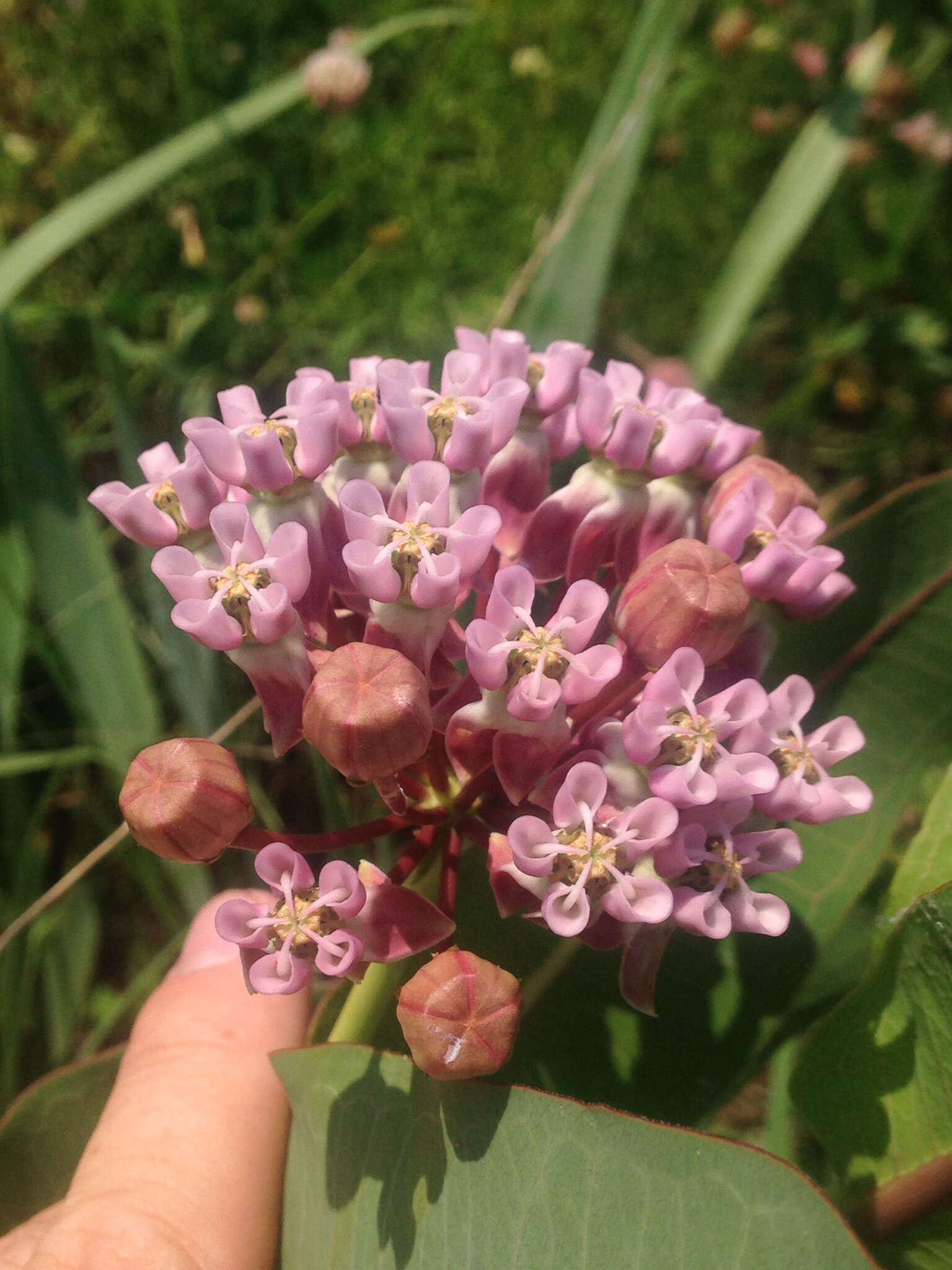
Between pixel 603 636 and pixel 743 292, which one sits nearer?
pixel 603 636

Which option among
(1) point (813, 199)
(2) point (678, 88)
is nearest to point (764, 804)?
(1) point (813, 199)

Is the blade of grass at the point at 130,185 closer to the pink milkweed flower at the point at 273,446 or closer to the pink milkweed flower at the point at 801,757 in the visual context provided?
the pink milkweed flower at the point at 273,446

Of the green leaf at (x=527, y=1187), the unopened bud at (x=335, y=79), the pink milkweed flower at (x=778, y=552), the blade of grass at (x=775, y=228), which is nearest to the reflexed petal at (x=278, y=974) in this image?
the green leaf at (x=527, y=1187)

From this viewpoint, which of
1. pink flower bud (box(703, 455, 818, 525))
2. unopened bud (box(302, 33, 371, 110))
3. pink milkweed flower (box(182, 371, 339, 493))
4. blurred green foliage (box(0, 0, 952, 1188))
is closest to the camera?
pink milkweed flower (box(182, 371, 339, 493))

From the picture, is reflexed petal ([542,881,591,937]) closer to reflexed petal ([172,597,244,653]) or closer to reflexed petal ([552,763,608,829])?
reflexed petal ([552,763,608,829])

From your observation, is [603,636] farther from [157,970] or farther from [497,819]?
[157,970]

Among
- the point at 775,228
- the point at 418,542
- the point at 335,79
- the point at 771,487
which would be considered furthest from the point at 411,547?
the point at 335,79

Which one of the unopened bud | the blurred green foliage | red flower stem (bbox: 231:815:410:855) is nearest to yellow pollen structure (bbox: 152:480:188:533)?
red flower stem (bbox: 231:815:410:855)
